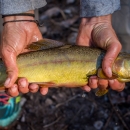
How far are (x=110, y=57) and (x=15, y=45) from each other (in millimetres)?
981

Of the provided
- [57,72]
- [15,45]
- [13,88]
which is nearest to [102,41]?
[57,72]

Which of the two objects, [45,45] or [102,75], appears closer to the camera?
[102,75]

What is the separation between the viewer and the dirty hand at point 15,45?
2902mm

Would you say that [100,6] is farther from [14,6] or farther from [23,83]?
[23,83]

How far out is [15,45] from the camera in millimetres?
3133

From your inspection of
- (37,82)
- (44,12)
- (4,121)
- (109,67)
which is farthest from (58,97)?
(44,12)

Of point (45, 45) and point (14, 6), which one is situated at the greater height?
point (14, 6)

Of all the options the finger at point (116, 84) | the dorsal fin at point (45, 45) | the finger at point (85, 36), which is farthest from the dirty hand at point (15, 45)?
the finger at point (116, 84)

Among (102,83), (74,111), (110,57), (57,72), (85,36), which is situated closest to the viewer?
(110,57)

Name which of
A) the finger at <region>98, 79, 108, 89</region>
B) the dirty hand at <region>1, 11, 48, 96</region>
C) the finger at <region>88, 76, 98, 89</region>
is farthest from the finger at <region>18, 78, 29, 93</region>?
the finger at <region>98, 79, 108, 89</region>

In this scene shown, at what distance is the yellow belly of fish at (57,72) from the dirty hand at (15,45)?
0.08 m

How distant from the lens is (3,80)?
3.02 m

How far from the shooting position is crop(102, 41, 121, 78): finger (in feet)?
9.21

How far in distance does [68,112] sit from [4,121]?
2.66 ft
